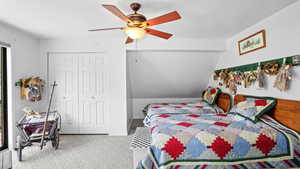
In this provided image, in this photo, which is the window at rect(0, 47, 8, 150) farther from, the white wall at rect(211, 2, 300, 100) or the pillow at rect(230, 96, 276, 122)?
the white wall at rect(211, 2, 300, 100)

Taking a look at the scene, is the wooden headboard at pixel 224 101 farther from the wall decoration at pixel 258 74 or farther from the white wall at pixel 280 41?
the white wall at pixel 280 41

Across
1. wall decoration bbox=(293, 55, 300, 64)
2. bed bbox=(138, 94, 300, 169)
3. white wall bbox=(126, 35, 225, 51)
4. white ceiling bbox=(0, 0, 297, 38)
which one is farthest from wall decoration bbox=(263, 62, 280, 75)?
white wall bbox=(126, 35, 225, 51)

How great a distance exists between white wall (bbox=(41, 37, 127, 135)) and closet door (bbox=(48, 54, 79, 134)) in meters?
0.19

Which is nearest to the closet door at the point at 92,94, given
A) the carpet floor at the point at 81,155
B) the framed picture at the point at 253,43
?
the carpet floor at the point at 81,155

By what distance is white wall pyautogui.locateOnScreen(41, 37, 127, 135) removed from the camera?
362 centimetres

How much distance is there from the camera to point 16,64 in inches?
117

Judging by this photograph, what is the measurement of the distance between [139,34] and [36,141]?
8.85 ft

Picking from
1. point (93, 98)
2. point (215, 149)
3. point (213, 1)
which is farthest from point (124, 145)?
point (213, 1)

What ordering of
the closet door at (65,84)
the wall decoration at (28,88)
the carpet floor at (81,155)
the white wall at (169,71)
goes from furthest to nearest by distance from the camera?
the white wall at (169,71) < the closet door at (65,84) < the wall decoration at (28,88) < the carpet floor at (81,155)

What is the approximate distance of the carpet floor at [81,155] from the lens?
2369mm

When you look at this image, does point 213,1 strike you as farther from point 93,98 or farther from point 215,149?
point 93,98

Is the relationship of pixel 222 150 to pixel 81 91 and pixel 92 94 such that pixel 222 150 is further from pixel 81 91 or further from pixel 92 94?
pixel 81 91

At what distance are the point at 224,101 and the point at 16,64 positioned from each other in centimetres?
447

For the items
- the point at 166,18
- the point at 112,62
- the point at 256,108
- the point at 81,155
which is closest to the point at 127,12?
the point at 166,18
